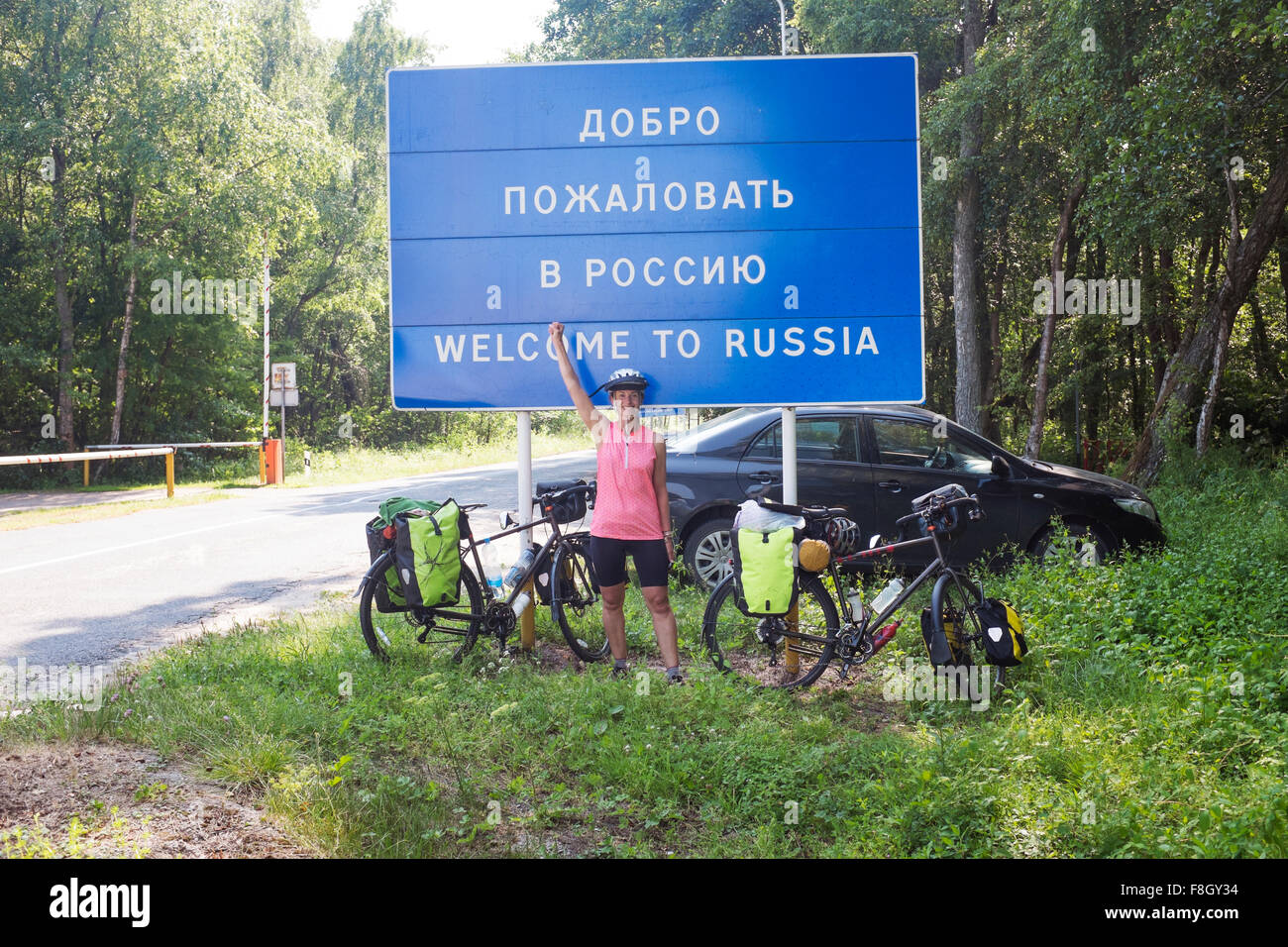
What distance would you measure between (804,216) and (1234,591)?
4.00m

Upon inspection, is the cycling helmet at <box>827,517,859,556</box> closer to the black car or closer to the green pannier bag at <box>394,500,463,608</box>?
the green pannier bag at <box>394,500,463,608</box>

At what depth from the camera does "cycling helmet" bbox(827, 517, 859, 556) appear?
5.88 meters

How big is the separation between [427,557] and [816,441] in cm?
407

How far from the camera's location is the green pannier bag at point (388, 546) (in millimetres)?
6035

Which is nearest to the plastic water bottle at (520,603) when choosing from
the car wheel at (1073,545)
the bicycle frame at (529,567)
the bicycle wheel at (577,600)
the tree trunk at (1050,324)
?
the bicycle frame at (529,567)

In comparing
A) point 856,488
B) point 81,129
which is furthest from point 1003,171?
point 81,129

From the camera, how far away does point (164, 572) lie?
9.91 m

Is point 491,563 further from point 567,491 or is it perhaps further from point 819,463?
point 567,491

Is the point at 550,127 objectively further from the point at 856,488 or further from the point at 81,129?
the point at 81,129

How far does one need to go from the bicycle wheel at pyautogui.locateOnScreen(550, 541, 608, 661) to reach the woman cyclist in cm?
62

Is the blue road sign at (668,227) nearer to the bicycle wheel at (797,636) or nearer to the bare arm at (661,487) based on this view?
the bare arm at (661,487)

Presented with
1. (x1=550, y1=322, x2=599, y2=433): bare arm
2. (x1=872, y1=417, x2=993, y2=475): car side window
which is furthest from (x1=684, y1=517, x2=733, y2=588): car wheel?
(x1=550, y1=322, x2=599, y2=433): bare arm

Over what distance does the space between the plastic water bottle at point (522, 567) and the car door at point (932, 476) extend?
11.0ft
